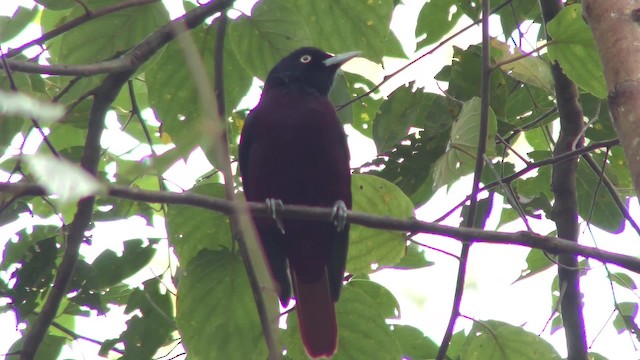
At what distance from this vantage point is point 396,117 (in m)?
3.45

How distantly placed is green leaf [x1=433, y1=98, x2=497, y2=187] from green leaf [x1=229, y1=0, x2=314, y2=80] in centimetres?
66

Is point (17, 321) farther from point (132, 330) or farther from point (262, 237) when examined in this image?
point (262, 237)

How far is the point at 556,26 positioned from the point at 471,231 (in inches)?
33.8

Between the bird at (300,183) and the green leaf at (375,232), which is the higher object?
the bird at (300,183)

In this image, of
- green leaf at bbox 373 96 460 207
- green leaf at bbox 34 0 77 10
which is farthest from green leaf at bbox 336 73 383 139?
green leaf at bbox 34 0 77 10

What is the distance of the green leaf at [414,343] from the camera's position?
3.38m

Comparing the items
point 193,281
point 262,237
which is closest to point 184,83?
point 193,281

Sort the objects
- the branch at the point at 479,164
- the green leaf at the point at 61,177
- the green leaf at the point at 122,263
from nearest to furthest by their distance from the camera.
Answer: the green leaf at the point at 61,177 < the branch at the point at 479,164 < the green leaf at the point at 122,263

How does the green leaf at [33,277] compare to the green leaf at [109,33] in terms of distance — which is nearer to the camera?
the green leaf at [109,33]

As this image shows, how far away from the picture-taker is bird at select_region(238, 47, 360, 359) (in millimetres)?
3736

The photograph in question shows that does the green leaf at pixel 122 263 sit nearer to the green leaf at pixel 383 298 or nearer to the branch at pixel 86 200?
the branch at pixel 86 200

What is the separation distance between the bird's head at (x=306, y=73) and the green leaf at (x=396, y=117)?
811 millimetres

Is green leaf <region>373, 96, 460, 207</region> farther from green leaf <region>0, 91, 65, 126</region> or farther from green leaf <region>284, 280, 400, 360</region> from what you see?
green leaf <region>0, 91, 65, 126</region>

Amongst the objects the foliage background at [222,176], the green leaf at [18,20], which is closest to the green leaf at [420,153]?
the foliage background at [222,176]
